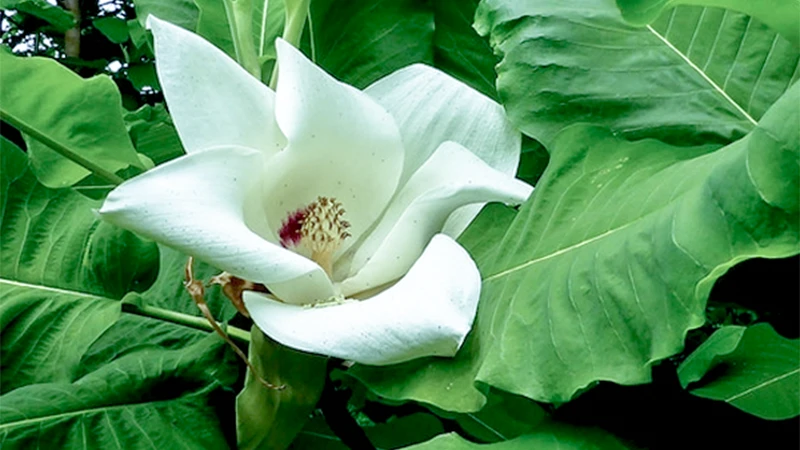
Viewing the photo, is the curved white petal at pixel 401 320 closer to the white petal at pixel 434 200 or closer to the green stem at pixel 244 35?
the white petal at pixel 434 200

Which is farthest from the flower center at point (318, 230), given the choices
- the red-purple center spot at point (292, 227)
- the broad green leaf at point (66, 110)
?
the broad green leaf at point (66, 110)

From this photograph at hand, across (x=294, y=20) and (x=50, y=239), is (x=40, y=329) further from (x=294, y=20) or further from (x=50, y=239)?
(x=294, y=20)

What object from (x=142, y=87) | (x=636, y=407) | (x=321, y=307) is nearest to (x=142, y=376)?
(x=321, y=307)

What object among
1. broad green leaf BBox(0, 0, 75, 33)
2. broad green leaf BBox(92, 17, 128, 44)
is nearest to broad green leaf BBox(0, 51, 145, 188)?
broad green leaf BBox(0, 0, 75, 33)

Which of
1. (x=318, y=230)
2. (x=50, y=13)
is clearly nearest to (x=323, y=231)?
(x=318, y=230)

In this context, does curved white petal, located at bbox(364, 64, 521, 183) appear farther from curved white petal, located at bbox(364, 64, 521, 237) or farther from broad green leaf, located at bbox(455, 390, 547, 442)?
broad green leaf, located at bbox(455, 390, 547, 442)

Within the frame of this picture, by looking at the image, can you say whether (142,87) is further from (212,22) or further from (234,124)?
(234,124)
